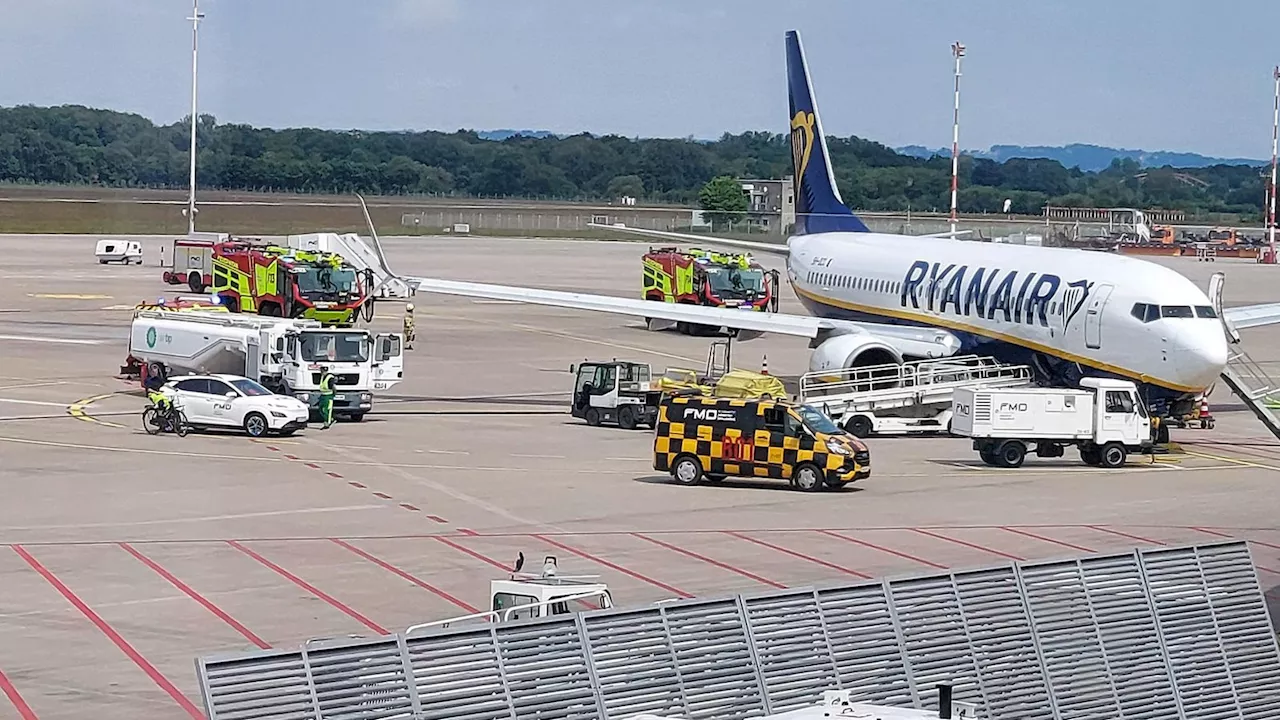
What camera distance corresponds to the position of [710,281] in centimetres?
8288

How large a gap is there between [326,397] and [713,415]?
13.6m

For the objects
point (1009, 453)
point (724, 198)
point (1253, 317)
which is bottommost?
point (1009, 453)

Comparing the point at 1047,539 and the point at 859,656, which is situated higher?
the point at 859,656

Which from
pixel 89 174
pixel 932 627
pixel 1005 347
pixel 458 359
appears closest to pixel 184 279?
pixel 89 174

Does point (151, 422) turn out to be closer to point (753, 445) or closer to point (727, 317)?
point (753, 445)

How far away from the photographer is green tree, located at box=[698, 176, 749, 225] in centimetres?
16838

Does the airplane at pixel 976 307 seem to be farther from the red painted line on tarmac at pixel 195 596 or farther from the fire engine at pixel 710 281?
the red painted line on tarmac at pixel 195 596

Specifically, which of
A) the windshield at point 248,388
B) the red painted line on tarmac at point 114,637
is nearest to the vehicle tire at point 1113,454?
the windshield at point 248,388

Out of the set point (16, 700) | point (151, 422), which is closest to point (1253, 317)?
point (151, 422)

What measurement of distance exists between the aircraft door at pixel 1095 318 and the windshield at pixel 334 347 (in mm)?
19246

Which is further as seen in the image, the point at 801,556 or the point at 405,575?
the point at 801,556

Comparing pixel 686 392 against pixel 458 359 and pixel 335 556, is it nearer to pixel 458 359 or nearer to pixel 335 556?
pixel 335 556

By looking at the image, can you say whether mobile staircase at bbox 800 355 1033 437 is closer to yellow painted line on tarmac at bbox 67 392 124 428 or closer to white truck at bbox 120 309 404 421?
white truck at bbox 120 309 404 421

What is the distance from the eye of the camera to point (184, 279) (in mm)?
96375
